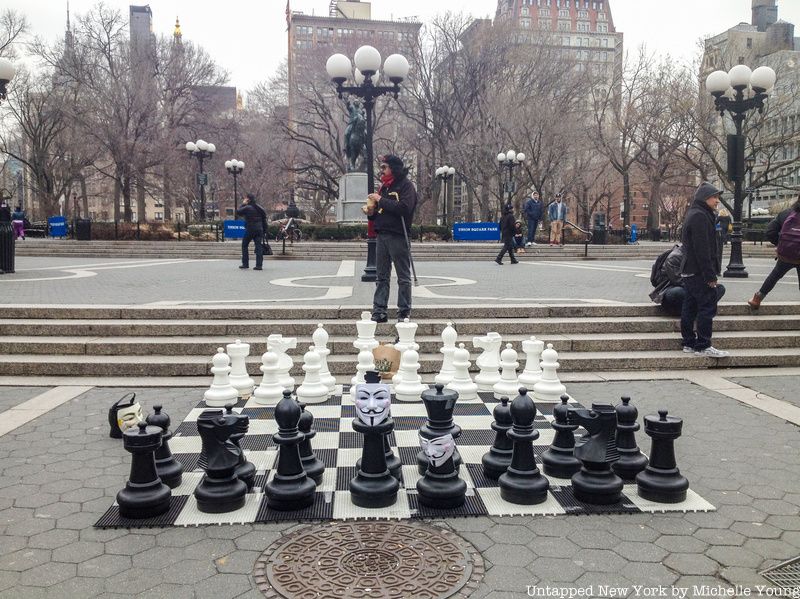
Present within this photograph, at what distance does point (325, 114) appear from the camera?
39.7 metres

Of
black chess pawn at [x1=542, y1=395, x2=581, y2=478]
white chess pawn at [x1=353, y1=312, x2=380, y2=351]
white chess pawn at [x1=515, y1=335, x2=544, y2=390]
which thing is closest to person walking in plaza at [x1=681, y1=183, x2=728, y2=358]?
white chess pawn at [x1=515, y1=335, x2=544, y2=390]

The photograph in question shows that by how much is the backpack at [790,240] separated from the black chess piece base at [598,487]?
6.47 metres

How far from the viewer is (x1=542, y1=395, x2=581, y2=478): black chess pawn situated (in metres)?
3.81

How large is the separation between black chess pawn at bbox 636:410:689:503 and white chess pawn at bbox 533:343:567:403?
6.19ft

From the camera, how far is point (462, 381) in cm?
568

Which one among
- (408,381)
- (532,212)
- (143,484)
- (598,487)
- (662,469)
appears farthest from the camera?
(532,212)

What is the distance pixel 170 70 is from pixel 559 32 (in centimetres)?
2623

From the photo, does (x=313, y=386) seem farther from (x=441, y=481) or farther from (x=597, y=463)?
(x=597, y=463)

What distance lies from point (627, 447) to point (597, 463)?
1.54 ft

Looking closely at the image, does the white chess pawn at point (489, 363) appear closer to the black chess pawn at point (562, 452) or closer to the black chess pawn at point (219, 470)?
the black chess pawn at point (562, 452)

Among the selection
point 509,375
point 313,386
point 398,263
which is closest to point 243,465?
point 313,386

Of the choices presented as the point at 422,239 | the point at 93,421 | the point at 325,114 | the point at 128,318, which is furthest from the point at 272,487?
the point at 325,114

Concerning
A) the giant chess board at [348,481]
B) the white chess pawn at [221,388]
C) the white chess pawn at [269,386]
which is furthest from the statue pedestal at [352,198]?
the giant chess board at [348,481]

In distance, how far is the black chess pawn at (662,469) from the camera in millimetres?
3484
